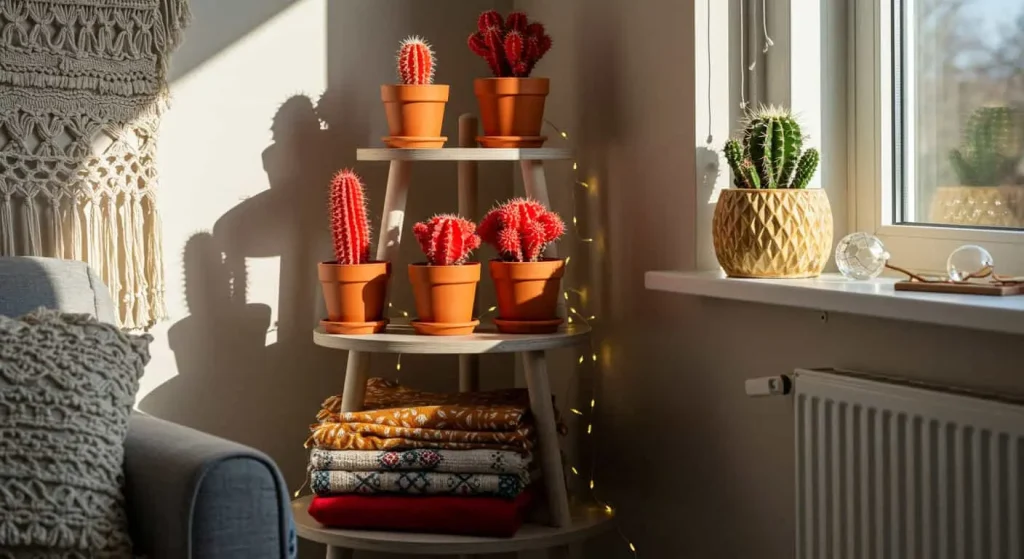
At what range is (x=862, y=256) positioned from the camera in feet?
5.61

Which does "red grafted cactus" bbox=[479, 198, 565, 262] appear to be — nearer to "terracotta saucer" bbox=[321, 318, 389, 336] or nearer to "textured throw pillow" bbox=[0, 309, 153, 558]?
"terracotta saucer" bbox=[321, 318, 389, 336]

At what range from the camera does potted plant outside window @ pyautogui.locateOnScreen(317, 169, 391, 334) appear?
79.3 inches

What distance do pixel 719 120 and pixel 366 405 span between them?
0.79m

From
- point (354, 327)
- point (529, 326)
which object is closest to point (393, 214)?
point (354, 327)

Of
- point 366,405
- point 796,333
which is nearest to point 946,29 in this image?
point 796,333

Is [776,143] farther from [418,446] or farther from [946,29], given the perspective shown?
[418,446]

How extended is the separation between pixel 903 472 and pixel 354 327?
0.95 meters

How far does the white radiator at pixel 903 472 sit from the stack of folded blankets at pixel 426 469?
471 mm

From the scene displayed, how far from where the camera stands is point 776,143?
5.85 feet

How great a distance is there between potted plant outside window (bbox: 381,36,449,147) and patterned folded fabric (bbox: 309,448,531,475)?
1.81 ft

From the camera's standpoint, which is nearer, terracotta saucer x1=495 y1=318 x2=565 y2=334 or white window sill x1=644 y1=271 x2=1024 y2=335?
white window sill x1=644 y1=271 x2=1024 y2=335

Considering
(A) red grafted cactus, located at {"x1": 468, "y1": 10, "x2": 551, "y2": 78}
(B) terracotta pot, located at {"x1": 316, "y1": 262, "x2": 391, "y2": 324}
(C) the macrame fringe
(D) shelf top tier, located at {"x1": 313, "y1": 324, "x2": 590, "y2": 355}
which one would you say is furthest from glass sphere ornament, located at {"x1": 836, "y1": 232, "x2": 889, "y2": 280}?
(C) the macrame fringe

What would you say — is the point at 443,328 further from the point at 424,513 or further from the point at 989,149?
the point at 989,149

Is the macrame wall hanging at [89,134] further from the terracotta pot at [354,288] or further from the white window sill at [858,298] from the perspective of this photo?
the white window sill at [858,298]
